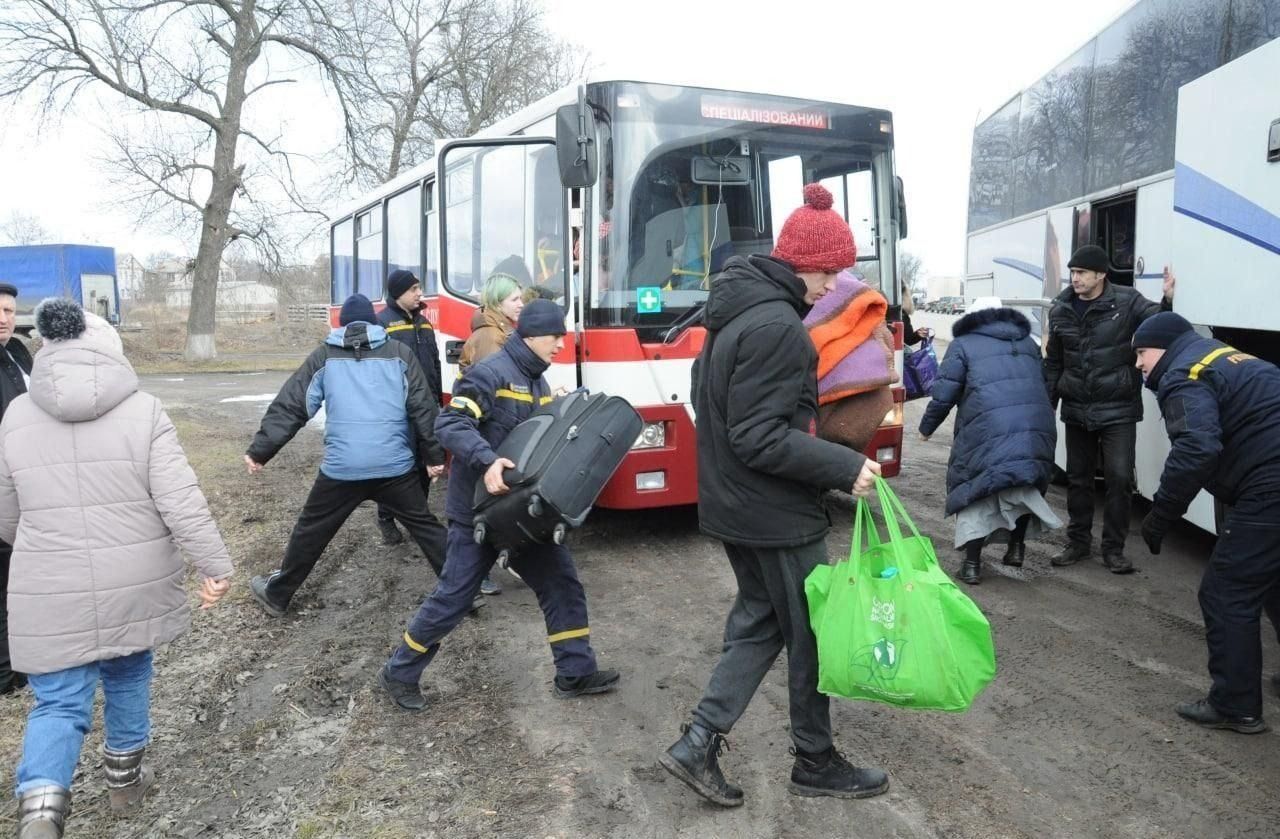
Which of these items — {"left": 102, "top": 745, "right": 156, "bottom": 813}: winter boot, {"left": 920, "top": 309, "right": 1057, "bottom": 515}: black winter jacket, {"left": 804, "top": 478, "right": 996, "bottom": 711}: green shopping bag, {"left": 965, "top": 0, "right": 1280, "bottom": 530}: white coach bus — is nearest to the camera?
{"left": 804, "top": 478, "right": 996, "bottom": 711}: green shopping bag

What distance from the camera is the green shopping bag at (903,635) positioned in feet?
9.32

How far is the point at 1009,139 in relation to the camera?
9.89m

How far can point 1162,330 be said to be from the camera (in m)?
4.09

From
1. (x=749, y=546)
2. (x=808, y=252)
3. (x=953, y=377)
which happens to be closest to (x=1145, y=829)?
(x=749, y=546)

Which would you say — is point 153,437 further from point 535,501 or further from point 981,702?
point 981,702

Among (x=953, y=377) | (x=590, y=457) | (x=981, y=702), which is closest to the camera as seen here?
(x=590, y=457)

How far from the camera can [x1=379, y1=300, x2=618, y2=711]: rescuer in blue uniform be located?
13.5 ft

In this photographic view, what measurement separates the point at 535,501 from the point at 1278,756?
292cm

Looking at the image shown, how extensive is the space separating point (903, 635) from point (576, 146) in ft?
13.3

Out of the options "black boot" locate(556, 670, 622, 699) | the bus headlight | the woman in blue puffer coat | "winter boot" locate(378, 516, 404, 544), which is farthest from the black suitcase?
"winter boot" locate(378, 516, 404, 544)

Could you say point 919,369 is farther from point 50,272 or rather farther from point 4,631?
point 50,272

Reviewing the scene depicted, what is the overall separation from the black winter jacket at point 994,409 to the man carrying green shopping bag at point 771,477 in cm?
281

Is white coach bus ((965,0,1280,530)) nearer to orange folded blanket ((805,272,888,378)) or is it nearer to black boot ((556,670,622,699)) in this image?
orange folded blanket ((805,272,888,378))

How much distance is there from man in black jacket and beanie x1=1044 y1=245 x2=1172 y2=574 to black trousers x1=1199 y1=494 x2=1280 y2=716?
225cm
